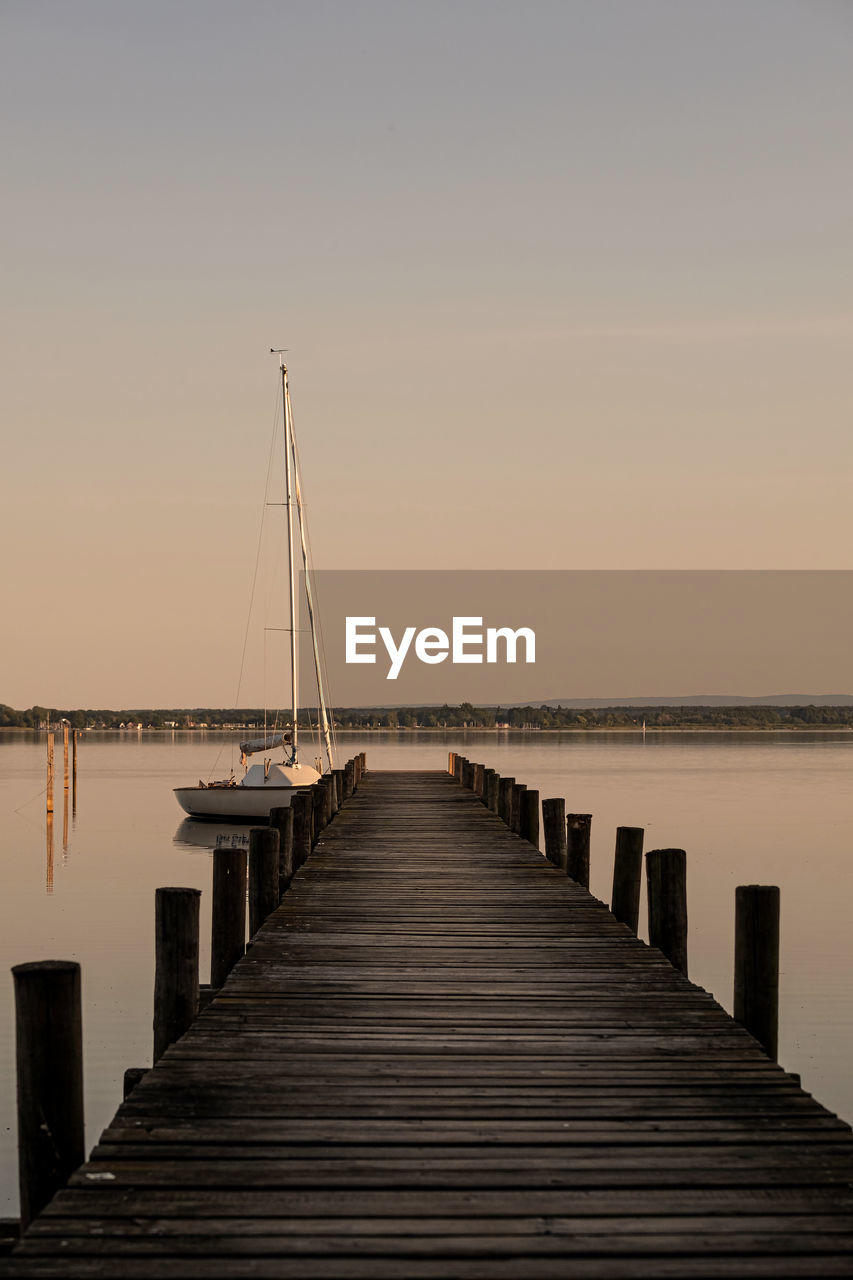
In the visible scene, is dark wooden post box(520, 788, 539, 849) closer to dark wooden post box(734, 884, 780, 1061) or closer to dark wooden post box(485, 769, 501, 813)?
dark wooden post box(485, 769, 501, 813)

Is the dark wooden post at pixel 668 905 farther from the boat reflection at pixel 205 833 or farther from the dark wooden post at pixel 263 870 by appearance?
the boat reflection at pixel 205 833

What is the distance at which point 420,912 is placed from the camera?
36.9 feet

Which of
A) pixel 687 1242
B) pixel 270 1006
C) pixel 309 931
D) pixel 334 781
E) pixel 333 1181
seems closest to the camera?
pixel 687 1242

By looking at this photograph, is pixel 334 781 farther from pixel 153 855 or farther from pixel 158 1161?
pixel 158 1161

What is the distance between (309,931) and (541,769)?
237 ft

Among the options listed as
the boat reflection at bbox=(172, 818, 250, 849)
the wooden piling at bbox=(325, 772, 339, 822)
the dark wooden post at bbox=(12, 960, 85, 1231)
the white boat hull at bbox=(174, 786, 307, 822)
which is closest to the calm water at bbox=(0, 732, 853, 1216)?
the boat reflection at bbox=(172, 818, 250, 849)

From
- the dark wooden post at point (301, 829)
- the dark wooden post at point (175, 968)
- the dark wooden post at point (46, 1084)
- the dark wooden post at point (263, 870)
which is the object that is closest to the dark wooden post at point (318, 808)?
the dark wooden post at point (301, 829)

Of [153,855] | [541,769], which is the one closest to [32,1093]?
[153,855]

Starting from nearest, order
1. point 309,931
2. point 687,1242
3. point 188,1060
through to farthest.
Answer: point 687,1242 < point 188,1060 < point 309,931

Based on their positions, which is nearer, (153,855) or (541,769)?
(153,855)

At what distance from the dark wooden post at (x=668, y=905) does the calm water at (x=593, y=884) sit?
3245mm

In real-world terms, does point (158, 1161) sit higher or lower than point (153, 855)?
higher

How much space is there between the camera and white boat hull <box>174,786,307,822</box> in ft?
120

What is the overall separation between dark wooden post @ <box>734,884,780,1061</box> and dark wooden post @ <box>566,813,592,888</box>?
19.0 ft
